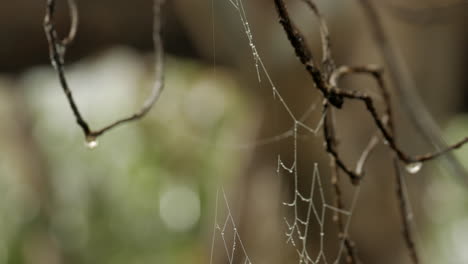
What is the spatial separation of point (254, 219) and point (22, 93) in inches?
42.7

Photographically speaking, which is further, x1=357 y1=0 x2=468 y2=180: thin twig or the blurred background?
the blurred background

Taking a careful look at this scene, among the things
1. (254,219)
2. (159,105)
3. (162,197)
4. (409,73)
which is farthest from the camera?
(162,197)

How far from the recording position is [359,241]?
128 centimetres

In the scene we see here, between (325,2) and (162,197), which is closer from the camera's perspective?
(325,2)

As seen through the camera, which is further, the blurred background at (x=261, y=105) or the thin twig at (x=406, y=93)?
the blurred background at (x=261, y=105)

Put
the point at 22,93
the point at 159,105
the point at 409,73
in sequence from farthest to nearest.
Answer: the point at 159,105
the point at 22,93
the point at 409,73

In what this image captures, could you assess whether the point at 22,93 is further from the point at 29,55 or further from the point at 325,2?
the point at 325,2

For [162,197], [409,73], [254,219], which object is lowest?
[162,197]

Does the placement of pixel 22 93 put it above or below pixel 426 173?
above

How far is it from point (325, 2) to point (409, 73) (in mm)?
187

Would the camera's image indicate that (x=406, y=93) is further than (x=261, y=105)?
No

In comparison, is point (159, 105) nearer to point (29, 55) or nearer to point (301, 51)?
point (29, 55)

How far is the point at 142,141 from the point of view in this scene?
2.71 metres

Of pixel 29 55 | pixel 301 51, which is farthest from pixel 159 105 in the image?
pixel 301 51
